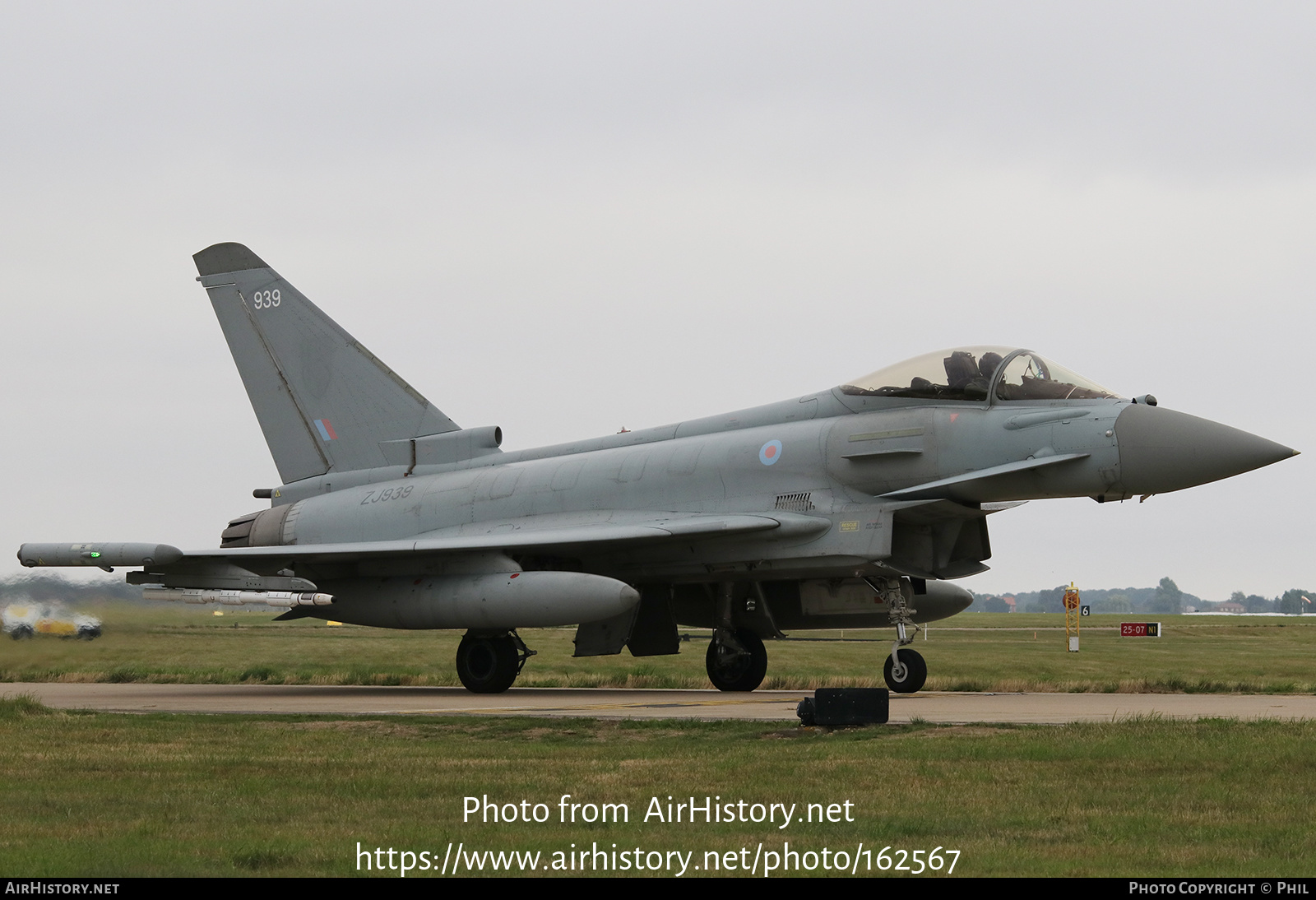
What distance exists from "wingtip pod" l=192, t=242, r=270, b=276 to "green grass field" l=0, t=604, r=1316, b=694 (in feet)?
18.5

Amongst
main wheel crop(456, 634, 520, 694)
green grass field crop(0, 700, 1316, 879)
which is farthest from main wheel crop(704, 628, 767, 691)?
green grass field crop(0, 700, 1316, 879)

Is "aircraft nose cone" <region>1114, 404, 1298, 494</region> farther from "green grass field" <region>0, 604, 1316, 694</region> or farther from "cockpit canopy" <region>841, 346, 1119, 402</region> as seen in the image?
"green grass field" <region>0, 604, 1316, 694</region>

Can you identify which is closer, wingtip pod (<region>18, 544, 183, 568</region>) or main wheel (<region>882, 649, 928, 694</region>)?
main wheel (<region>882, 649, 928, 694</region>)

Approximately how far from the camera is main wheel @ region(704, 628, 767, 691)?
17.6 meters

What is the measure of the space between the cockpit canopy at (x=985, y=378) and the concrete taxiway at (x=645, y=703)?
11.0ft

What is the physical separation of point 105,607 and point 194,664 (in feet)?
10.2

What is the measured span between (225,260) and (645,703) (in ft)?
37.6

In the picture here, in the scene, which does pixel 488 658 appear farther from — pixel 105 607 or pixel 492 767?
pixel 492 767

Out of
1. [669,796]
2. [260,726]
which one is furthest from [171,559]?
[669,796]

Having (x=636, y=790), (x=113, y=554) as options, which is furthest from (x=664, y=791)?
(x=113, y=554)

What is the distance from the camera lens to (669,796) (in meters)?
7.70

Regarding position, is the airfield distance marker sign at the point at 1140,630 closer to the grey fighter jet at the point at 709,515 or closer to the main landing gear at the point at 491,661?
the grey fighter jet at the point at 709,515

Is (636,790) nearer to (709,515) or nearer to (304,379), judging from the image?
(709,515)

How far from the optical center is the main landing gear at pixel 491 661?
17.4m
